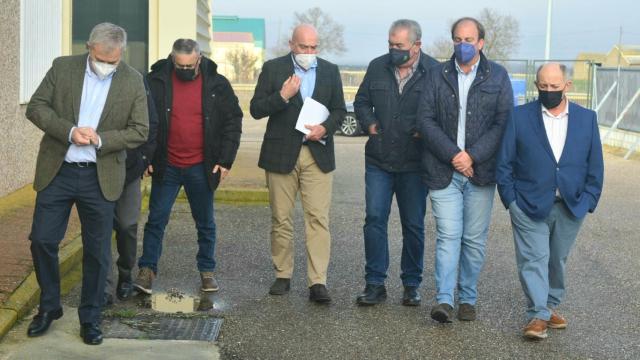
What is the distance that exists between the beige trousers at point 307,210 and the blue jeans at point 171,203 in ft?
1.61

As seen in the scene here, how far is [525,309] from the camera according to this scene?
707cm

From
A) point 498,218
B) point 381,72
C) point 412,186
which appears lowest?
point 498,218

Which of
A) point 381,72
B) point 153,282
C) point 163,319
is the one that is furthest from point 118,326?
point 381,72

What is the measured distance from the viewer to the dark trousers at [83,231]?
584 centimetres

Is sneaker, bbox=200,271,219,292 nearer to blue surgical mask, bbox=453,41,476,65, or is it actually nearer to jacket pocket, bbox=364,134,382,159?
jacket pocket, bbox=364,134,382,159

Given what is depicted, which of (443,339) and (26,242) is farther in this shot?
(26,242)

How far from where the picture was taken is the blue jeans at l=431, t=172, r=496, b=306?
671cm

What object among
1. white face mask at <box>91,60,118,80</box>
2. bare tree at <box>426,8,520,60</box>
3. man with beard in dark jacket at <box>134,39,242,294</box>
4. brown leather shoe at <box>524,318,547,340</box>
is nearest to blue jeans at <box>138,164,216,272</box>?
man with beard in dark jacket at <box>134,39,242,294</box>

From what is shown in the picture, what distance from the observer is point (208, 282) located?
24.4ft

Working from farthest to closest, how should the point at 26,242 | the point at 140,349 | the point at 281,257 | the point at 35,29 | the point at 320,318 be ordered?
the point at 35,29 → the point at 26,242 → the point at 281,257 → the point at 320,318 → the point at 140,349

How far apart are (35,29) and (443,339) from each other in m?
7.17

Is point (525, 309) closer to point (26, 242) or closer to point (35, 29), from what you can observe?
point (26, 242)

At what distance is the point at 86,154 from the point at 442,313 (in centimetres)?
249

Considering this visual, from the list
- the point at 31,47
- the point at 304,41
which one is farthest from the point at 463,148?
the point at 31,47
